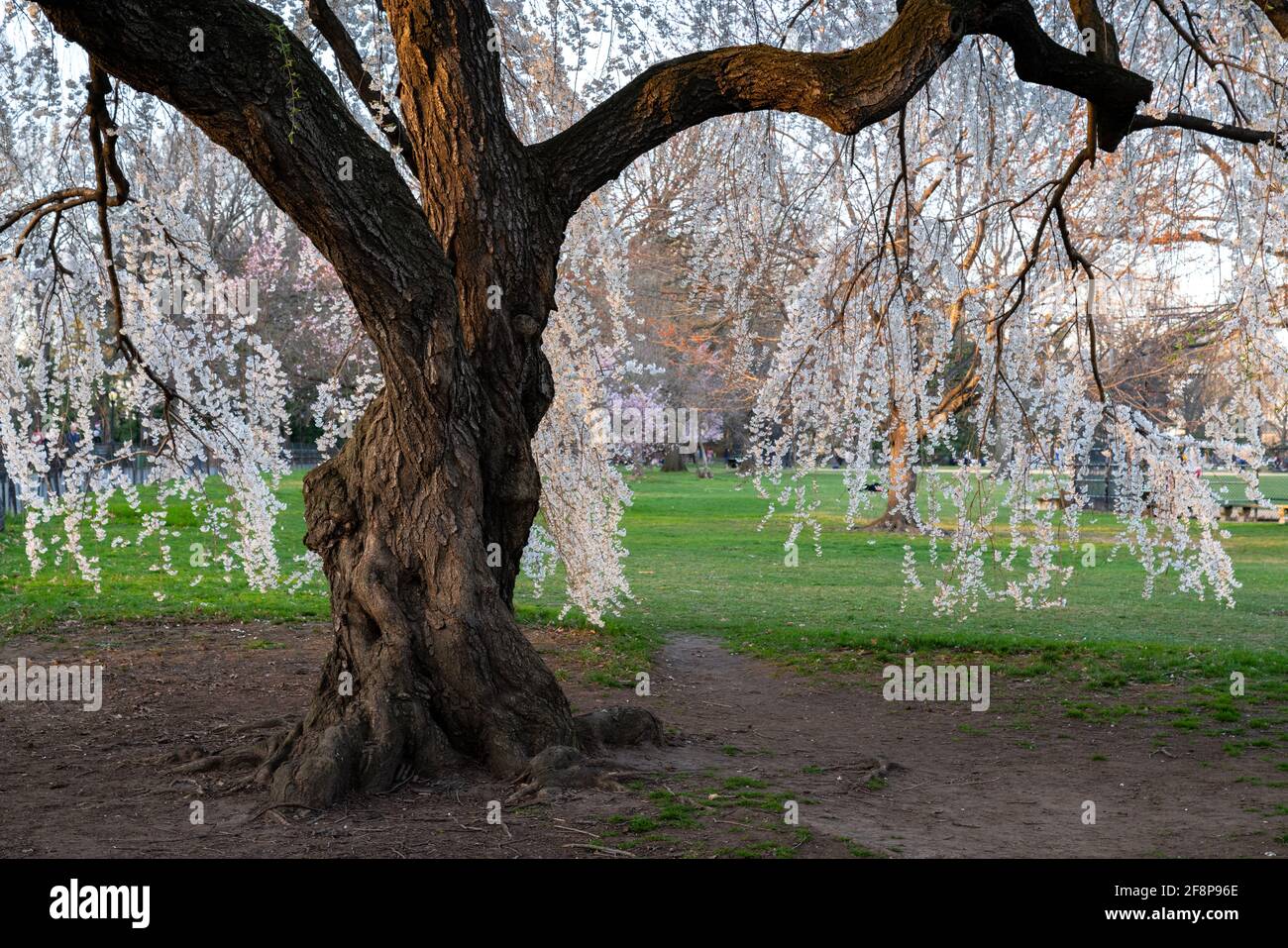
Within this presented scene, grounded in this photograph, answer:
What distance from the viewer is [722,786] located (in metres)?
5.11

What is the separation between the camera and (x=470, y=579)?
5.19 metres

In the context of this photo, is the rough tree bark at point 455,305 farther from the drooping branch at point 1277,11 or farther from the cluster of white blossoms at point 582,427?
the cluster of white blossoms at point 582,427

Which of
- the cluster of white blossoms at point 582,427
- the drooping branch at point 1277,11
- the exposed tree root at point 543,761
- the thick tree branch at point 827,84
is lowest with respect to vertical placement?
the exposed tree root at point 543,761

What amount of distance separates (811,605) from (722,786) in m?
7.37

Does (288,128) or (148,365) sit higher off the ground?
(288,128)

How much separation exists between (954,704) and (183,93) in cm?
561

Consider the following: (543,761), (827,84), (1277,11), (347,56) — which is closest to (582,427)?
(347,56)

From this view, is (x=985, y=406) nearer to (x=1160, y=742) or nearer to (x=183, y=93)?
(x=1160, y=742)

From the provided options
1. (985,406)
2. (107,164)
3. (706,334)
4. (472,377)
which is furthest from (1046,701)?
(706,334)

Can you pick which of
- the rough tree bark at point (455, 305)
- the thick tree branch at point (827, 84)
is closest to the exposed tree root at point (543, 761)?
the rough tree bark at point (455, 305)

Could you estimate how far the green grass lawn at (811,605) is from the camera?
904 cm

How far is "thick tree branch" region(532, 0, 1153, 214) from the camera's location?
15.7ft

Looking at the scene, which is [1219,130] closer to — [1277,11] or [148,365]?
[1277,11]

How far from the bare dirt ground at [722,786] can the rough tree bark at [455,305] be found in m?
0.37
